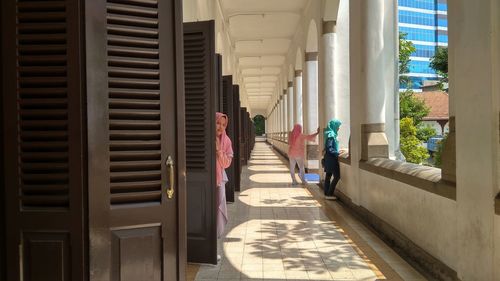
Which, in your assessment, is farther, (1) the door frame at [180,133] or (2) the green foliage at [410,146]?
(2) the green foliage at [410,146]

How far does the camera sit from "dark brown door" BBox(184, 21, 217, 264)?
4.84 meters

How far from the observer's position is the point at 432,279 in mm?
4375

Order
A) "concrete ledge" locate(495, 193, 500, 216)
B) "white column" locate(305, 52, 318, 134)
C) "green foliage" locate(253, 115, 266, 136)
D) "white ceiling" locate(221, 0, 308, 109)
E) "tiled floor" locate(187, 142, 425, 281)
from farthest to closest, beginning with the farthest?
1. "green foliage" locate(253, 115, 266, 136)
2. "white column" locate(305, 52, 318, 134)
3. "white ceiling" locate(221, 0, 308, 109)
4. "tiled floor" locate(187, 142, 425, 281)
5. "concrete ledge" locate(495, 193, 500, 216)

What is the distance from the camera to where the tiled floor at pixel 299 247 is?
462cm

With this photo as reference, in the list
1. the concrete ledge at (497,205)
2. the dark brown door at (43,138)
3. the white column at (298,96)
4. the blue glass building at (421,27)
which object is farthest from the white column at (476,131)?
the blue glass building at (421,27)

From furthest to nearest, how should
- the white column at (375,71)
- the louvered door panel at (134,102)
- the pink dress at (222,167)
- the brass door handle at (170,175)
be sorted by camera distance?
1. the white column at (375,71)
2. the pink dress at (222,167)
3. the brass door handle at (170,175)
4. the louvered door panel at (134,102)

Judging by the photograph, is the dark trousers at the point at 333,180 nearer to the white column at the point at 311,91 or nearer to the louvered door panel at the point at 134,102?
the white column at the point at 311,91

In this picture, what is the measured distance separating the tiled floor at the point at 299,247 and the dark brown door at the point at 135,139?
5.89 feet

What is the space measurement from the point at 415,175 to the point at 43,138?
3727 mm

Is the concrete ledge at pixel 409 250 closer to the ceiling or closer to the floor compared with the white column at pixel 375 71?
closer to the floor

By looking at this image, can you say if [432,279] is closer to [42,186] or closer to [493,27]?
[493,27]

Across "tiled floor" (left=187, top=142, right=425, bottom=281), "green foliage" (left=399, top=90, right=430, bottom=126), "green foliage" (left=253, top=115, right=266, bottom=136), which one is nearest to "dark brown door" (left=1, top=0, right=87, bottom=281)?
"tiled floor" (left=187, top=142, right=425, bottom=281)

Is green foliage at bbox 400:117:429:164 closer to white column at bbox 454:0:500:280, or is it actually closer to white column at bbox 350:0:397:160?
white column at bbox 350:0:397:160

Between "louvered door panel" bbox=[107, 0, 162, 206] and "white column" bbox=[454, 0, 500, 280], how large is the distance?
7.49ft
